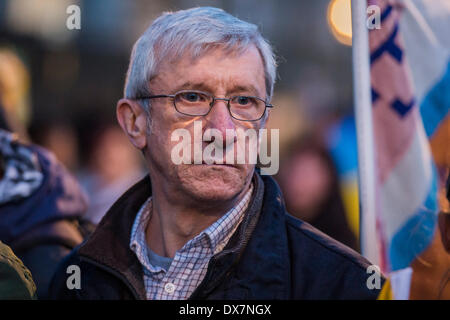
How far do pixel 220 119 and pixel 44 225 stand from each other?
Answer: 1.35 meters

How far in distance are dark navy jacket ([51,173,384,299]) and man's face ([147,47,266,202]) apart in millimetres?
149

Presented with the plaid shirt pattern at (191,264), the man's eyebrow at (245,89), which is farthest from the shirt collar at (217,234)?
the man's eyebrow at (245,89)

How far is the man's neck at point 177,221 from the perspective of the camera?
240 cm

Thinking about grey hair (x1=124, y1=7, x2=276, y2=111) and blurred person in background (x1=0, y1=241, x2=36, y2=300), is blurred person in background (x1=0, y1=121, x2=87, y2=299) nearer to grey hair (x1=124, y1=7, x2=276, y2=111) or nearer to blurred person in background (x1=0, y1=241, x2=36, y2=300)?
blurred person in background (x1=0, y1=241, x2=36, y2=300)

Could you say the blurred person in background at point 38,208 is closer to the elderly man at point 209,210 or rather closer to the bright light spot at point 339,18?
the elderly man at point 209,210

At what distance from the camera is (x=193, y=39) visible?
2.35 meters

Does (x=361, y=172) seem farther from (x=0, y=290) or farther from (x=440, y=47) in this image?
(x=0, y=290)

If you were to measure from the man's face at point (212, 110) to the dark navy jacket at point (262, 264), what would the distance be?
0.15 m

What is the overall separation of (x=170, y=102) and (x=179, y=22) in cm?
31

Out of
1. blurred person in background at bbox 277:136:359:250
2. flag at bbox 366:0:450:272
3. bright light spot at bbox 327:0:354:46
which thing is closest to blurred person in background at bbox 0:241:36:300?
flag at bbox 366:0:450:272

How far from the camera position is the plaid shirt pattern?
232 centimetres

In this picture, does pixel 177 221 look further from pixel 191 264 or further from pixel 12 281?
pixel 12 281

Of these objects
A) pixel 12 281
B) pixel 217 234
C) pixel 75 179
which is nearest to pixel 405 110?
pixel 217 234

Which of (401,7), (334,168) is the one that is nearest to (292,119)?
(334,168)
